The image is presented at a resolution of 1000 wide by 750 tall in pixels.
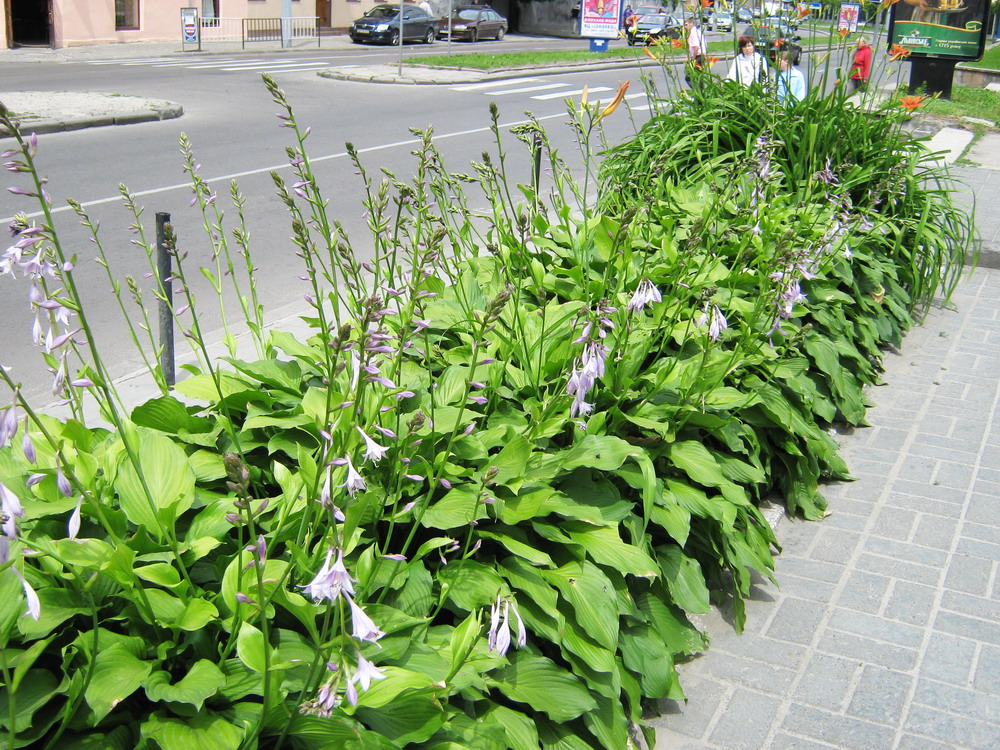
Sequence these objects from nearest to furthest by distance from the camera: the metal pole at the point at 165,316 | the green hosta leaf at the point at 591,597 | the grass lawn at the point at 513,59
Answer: the green hosta leaf at the point at 591,597 < the metal pole at the point at 165,316 < the grass lawn at the point at 513,59

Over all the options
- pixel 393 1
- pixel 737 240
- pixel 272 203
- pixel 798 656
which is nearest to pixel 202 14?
pixel 393 1

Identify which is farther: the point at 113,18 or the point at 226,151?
the point at 113,18

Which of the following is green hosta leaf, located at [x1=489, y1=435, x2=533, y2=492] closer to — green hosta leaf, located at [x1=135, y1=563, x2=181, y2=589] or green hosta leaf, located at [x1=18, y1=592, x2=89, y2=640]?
green hosta leaf, located at [x1=135, y1=563, x2=181, y2=589]

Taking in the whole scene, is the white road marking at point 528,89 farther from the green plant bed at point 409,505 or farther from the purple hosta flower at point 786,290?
the purple hosta flower at point 786,290

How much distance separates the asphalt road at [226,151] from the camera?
287 inches

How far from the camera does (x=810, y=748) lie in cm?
300

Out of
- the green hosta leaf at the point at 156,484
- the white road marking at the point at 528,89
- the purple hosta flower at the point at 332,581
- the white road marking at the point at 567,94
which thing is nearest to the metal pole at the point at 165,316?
the green hosta leaf at the point at 156,484

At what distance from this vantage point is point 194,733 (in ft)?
6.95

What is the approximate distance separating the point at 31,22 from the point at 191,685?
108ft

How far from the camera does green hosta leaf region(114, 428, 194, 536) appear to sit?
2.57m

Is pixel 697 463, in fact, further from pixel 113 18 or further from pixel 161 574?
pixel 113 18

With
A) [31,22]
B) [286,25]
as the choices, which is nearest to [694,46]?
[31,22]

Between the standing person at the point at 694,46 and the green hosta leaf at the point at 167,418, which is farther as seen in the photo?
the standing person at the point at 694,46

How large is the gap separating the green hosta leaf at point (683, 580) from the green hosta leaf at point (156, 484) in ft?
4.96
